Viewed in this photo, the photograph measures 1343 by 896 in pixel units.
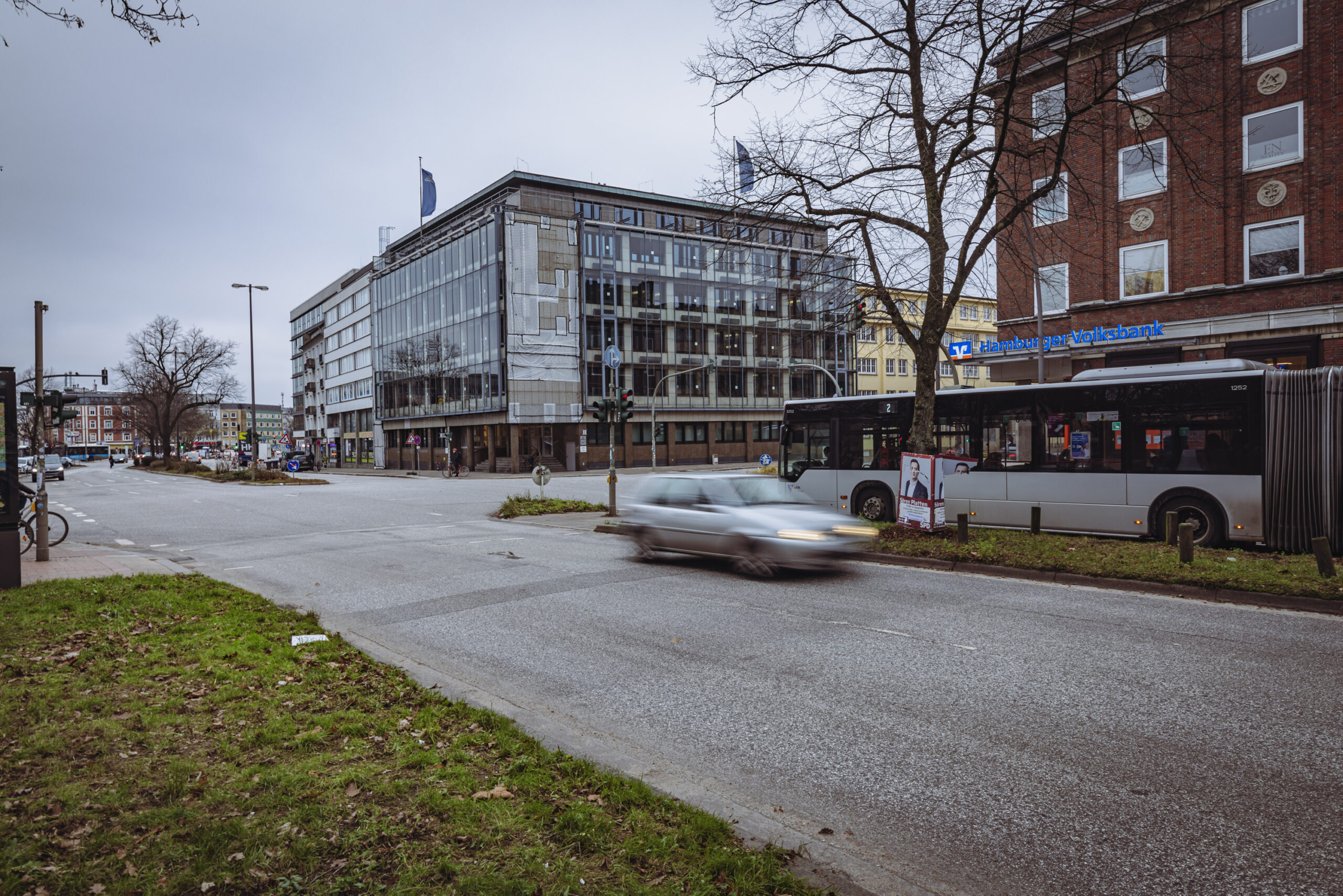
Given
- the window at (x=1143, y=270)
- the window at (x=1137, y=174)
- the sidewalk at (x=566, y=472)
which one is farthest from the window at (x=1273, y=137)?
the sidewalk at (x=566, y=472)

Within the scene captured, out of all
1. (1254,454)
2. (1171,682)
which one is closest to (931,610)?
(1171,682)

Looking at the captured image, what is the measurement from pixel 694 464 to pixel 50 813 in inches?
2419

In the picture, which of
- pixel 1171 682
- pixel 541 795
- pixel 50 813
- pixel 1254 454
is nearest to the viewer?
pixel 50 813

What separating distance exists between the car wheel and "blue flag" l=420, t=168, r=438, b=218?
195 feet

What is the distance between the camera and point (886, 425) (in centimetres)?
1658

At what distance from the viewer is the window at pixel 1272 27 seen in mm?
23641

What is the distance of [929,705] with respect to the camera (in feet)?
18.7

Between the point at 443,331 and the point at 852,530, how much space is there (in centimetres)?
5864

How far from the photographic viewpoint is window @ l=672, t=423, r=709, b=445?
214 feet

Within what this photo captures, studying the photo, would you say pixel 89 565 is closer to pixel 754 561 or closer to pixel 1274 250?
pixel 754 561

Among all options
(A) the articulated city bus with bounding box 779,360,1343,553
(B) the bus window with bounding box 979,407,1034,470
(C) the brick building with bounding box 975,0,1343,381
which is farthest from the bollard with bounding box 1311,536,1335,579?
(C) the brick building with bounding box 975,0,1343,381

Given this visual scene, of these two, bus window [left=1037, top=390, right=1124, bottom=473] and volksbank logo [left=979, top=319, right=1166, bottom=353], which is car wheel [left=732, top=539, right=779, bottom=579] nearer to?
bus window [left=1037, top=390, right=1124, bottom=473]

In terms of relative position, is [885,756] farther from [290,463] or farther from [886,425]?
[290,463]

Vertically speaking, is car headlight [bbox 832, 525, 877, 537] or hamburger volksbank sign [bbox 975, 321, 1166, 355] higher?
hamburger volksbank sign [bbox 975, 321, 1166, 355]
